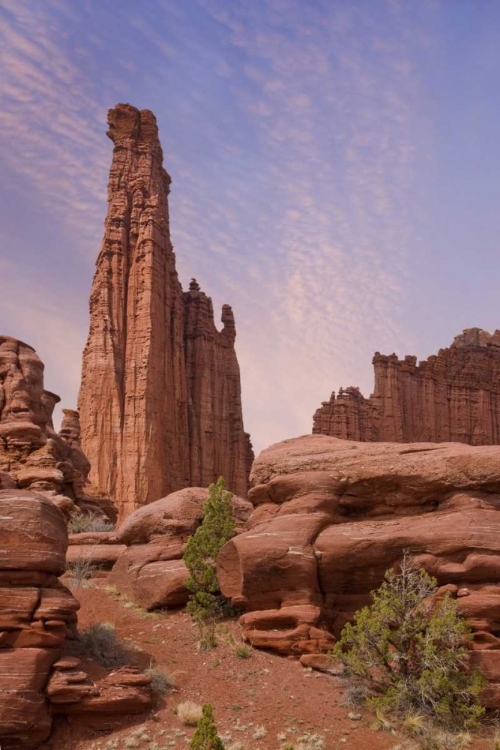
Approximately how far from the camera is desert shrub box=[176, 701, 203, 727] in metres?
14.5

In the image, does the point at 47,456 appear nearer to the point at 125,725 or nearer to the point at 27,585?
the point at 27,585

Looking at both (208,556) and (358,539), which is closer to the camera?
(358,539)

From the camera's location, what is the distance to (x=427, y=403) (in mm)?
82750

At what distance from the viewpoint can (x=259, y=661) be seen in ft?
55.8

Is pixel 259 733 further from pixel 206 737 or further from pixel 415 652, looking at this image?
pixel 415 652

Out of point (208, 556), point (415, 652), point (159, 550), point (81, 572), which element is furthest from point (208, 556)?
point (415, 652)

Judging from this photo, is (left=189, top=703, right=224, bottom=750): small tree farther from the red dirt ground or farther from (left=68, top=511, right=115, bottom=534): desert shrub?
(left=68, top=511, right=115, bottom=534): desert shrub

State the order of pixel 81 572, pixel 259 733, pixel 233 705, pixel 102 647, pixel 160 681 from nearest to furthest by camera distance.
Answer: pixel 259 733 < pixel 233 705 < pixel 160 681 < pixel 102 647 < pixel 81 572

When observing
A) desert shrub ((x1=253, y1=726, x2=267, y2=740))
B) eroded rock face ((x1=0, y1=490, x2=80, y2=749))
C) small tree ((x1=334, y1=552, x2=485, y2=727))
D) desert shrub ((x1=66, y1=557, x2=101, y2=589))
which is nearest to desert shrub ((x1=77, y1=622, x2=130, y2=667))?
eroded rock face ((x1=0, y1=490, x2=80, y2=749))

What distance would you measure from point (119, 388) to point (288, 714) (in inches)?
1461

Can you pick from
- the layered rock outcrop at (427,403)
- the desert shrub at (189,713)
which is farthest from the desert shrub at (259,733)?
the layered rock outcrop at (427,403)

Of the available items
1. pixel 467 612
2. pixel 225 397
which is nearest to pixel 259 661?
pixel 467 612

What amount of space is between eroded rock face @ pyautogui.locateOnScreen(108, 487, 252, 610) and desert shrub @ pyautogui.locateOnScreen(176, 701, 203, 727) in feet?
19.1

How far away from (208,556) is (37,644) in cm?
744
